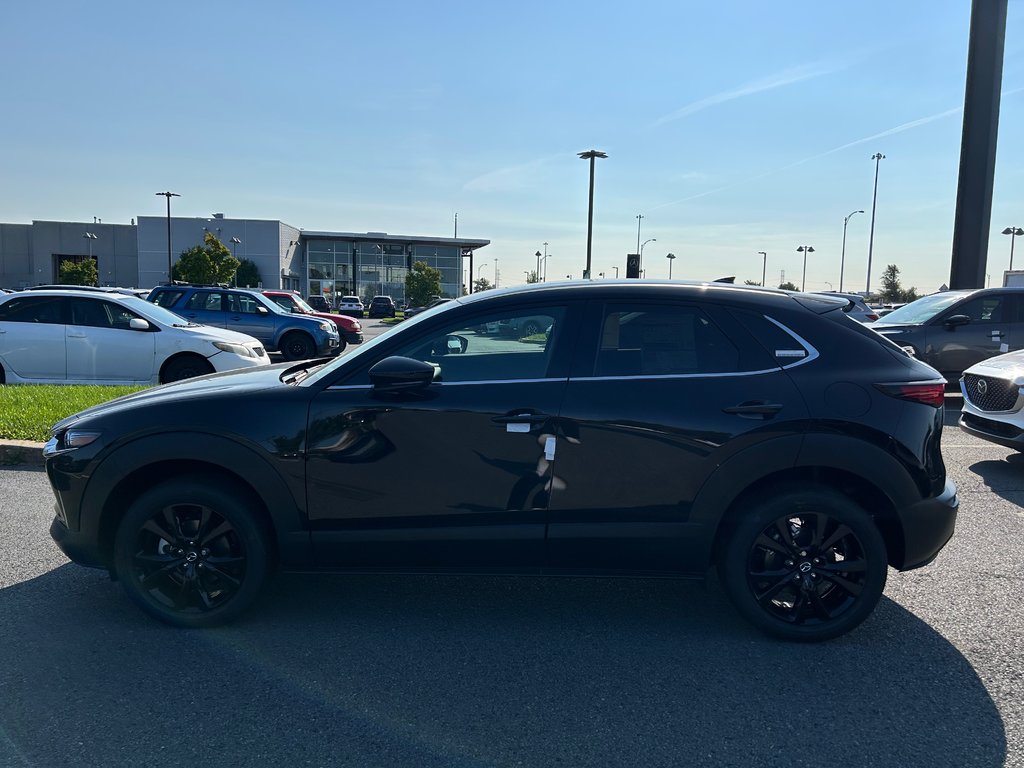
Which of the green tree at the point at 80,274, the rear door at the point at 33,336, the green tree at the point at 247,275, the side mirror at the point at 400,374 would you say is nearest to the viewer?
the side mirror at the point at 400,374

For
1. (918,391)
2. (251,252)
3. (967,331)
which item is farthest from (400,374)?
(251,252)

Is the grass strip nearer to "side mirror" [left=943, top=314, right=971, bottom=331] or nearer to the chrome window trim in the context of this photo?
the chrome window trim

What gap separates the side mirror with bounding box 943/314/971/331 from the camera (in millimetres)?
11719

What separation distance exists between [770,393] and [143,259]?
7559 cm

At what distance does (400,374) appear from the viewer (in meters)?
3.52

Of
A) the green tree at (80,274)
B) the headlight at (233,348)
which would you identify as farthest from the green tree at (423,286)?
the headlight at (233,348)

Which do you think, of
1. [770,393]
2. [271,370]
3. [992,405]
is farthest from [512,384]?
[992,405]

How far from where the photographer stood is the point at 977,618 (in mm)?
3967

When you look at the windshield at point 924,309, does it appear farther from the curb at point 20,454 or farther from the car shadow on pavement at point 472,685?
the curb at point 20,454

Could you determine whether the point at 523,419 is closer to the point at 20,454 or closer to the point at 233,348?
the point at 20,454

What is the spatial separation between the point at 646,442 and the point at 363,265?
256 feet

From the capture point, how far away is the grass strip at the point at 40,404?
7414 millimetres

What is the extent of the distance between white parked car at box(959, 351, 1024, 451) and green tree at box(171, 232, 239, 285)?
180ft

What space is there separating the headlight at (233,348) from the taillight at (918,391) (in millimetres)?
9421
